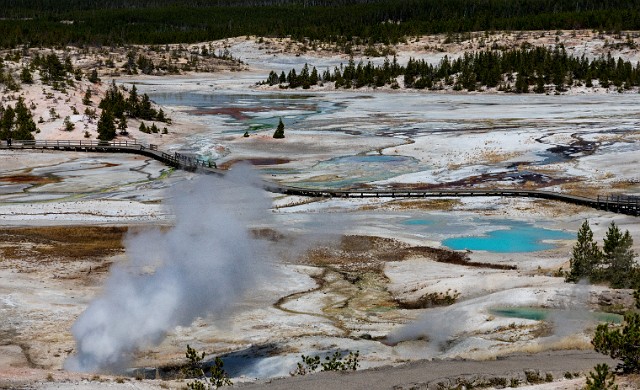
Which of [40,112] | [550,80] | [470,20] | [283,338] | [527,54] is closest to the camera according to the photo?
[283,338]

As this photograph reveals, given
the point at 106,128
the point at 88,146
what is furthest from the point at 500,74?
the point at 88,146

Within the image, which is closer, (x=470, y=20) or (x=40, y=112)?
(x=40, y=112)

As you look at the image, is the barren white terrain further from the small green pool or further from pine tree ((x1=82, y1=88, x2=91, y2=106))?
pine tree ((x1=82, y1=88, x2=91, y2=106))

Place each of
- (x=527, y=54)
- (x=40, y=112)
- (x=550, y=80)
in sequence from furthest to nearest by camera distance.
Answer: (x=527, y=54)
(x=550, y=80)
(x=40, y=112)

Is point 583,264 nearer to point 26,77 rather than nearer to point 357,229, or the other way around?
point 357,229

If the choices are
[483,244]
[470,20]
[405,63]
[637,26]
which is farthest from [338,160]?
[470,20]

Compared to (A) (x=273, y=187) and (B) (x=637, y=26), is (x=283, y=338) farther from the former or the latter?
(B) (x=637, y=26)

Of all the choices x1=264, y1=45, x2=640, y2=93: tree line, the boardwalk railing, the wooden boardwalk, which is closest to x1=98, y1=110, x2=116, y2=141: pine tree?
the boardwalk railing
